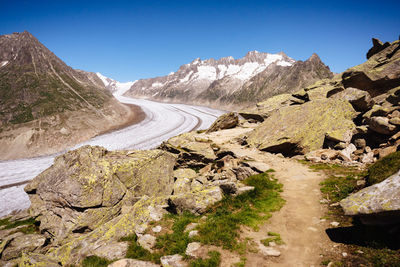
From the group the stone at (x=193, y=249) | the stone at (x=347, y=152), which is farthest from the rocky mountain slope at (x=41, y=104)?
the stone at (x=347, y=152)

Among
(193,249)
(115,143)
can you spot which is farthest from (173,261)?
(115,143)

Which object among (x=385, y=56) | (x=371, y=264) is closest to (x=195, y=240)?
(x=371, y=264)

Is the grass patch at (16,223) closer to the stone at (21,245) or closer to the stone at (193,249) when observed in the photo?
the stone at (21,245)

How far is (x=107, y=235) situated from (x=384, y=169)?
41.0ft

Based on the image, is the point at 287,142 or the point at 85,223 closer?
Result: the point at 85,223

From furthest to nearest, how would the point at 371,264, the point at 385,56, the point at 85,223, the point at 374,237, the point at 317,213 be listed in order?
the point at 385,56 < the point at 85,223 < the point at 317,213 < the point at 374,237 < the point at 371,264

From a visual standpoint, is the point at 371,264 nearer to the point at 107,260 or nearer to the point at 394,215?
the point at 394,215

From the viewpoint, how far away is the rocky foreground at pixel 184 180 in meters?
7.98

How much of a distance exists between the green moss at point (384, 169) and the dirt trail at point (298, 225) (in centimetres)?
245

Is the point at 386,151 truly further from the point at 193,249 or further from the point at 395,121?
the point at 193,249

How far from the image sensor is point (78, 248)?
8.73 m

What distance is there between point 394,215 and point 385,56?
3222 centimetres

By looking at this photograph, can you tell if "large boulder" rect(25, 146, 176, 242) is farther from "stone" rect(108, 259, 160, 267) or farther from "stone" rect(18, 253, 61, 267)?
"stone" rect(108, 259, 160, 267)

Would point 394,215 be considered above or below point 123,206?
above
